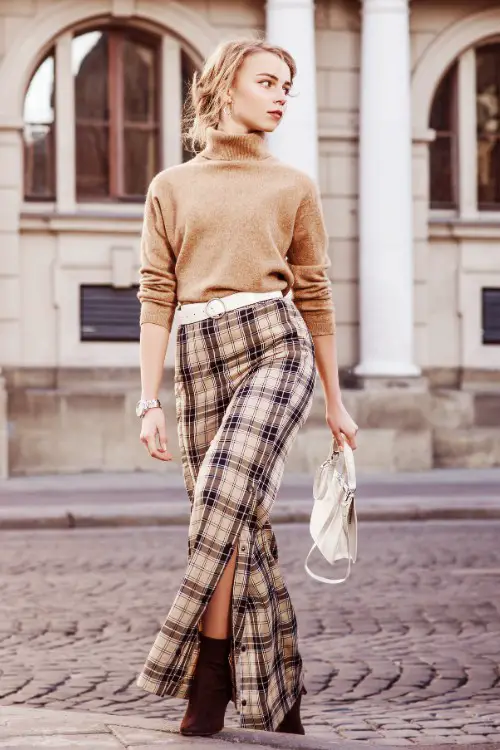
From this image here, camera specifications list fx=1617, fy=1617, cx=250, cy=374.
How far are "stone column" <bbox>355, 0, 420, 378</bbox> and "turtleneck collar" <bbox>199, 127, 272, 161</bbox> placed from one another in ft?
42.7

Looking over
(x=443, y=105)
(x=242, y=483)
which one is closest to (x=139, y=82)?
(x=443, y=105)

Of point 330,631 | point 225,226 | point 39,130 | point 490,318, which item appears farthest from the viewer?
point 490,318

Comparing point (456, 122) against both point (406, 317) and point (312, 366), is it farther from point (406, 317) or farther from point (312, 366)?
point (312, 366)

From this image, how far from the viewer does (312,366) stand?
4297 mm

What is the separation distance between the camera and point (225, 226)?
424cm

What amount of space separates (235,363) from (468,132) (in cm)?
1463

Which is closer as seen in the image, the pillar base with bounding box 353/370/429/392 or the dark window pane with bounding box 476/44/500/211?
the pillar base with bounding box 353/370/429/392

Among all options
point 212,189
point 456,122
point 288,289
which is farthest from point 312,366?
point 456,122

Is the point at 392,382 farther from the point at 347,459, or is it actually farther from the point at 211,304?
the point at 211,304

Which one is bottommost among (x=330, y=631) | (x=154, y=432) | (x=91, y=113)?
(x=330, y=631)

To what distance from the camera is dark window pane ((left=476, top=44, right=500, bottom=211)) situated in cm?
1844

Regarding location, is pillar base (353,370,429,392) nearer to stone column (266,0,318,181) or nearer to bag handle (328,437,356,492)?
→ stone column (266,0,318,181)

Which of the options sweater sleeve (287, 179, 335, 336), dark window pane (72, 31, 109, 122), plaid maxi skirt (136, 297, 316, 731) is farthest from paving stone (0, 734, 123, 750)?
dark window pane (72, 31, 109, 122)

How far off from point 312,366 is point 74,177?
13483 millimetres
